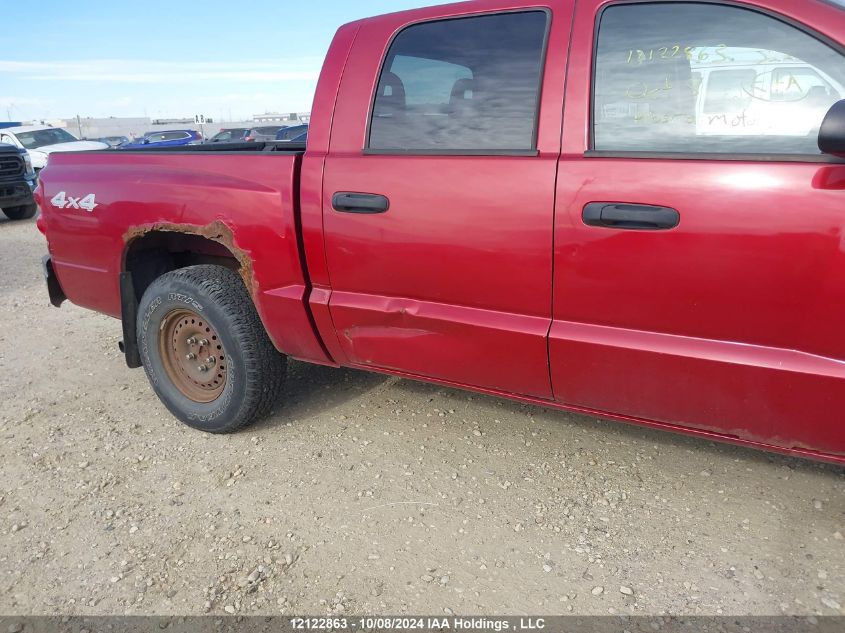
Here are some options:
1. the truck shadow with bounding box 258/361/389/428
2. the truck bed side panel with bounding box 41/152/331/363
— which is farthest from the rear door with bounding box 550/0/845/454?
the truck shadow with bounding box 258/361/389/428

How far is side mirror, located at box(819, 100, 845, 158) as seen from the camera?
1.75m

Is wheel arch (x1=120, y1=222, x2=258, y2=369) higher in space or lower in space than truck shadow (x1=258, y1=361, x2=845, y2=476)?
higher

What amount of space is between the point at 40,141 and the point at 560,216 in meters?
16.4

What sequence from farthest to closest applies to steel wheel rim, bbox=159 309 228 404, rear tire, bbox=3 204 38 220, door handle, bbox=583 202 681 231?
rear tire, bbox=3 204 38 220 < steel wheel rim, bbox=159 309 228 404 < door handle, bbox=583 202 681 231

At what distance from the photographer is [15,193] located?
37.5 feet

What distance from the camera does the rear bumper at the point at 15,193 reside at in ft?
36.8

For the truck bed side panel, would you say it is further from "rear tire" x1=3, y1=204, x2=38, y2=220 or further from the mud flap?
"rear tire" x1=3, y1=204, x2=38, y2=220

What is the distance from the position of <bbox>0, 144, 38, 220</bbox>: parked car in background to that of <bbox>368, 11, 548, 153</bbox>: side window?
1077 cm

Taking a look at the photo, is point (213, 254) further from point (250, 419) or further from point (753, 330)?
point (753, 330)

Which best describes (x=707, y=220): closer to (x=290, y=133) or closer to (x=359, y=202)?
(x=359, y=202)

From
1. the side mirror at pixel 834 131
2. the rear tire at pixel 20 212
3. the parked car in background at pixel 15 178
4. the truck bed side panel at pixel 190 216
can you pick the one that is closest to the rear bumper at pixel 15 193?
the parked car in background at pixel 15 178

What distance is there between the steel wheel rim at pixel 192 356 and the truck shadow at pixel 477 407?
35cm

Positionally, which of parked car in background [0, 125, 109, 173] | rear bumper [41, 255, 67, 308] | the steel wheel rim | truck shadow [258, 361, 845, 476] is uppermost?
parked car in background [0, 125, 109, 173]

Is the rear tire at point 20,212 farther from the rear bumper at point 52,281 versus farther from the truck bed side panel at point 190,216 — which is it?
the truck bed side panel at point 190,216
